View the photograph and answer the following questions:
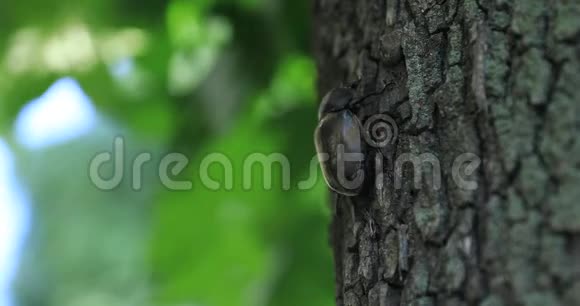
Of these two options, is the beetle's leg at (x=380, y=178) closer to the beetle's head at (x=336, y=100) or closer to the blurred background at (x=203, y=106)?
the beetle's head at (x=336, y=100)

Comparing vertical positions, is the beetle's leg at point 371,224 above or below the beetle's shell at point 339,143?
below

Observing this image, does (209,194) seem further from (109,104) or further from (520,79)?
(520,79)

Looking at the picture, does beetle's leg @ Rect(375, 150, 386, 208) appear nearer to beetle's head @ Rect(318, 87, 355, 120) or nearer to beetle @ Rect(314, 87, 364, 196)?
beetle @ Rect(314, 87, 364, 196)

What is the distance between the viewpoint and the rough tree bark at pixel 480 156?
0.77 m

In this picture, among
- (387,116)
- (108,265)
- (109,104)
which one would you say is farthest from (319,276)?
(108,265)

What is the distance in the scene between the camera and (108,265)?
35.4 feet

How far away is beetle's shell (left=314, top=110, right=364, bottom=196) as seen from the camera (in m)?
1.06

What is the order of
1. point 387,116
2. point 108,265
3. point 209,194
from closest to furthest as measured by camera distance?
point 387,116
point 209,194
point 108,265

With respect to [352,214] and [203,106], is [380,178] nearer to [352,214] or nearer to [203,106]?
[352,214]

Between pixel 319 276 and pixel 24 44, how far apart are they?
912 millimetres

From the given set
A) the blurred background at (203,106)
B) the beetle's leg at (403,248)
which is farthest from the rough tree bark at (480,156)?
the blurred background at (203,106)
